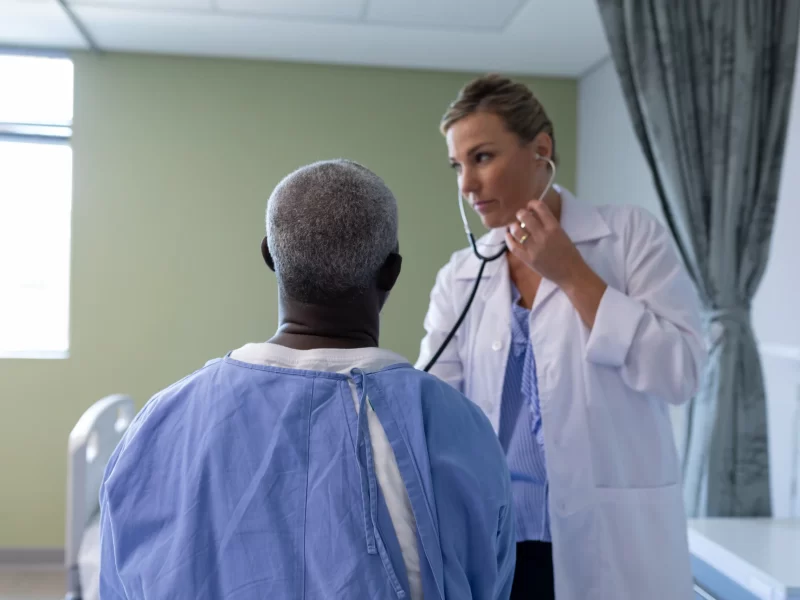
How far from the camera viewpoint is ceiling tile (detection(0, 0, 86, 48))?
9.57 feet

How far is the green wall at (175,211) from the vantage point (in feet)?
11.4

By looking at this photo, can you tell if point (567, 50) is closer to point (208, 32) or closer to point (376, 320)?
point (208, 32)

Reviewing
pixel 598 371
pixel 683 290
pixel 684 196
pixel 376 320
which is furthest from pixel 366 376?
pixel 684 196

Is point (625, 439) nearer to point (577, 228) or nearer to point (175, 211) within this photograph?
point (577, 228)

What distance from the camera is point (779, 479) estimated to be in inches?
89.4

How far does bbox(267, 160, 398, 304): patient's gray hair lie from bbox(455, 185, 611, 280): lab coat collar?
634mm

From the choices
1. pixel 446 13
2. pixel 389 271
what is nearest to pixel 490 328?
pixel 389 271

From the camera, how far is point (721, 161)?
1.82 metres

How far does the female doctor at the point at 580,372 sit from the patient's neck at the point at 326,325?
512 mm

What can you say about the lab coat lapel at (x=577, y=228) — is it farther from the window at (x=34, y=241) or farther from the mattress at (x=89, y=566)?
the window at (x=34, y=241)

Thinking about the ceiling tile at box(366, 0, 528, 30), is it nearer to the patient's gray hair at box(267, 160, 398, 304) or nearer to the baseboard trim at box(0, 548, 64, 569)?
the patient's gray hair at box(267, 160, 398, 304)

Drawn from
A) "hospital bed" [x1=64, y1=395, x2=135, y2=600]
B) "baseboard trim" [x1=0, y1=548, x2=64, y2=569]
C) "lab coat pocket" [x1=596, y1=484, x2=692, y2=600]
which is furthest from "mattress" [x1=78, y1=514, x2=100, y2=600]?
"baseboard trim" [x1=0, y1=548, x2=64, y2=569]

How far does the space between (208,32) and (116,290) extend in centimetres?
126

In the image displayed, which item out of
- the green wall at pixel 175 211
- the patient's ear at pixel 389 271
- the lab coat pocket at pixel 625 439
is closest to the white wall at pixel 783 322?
the lab coat pocket at pixel 625 439
